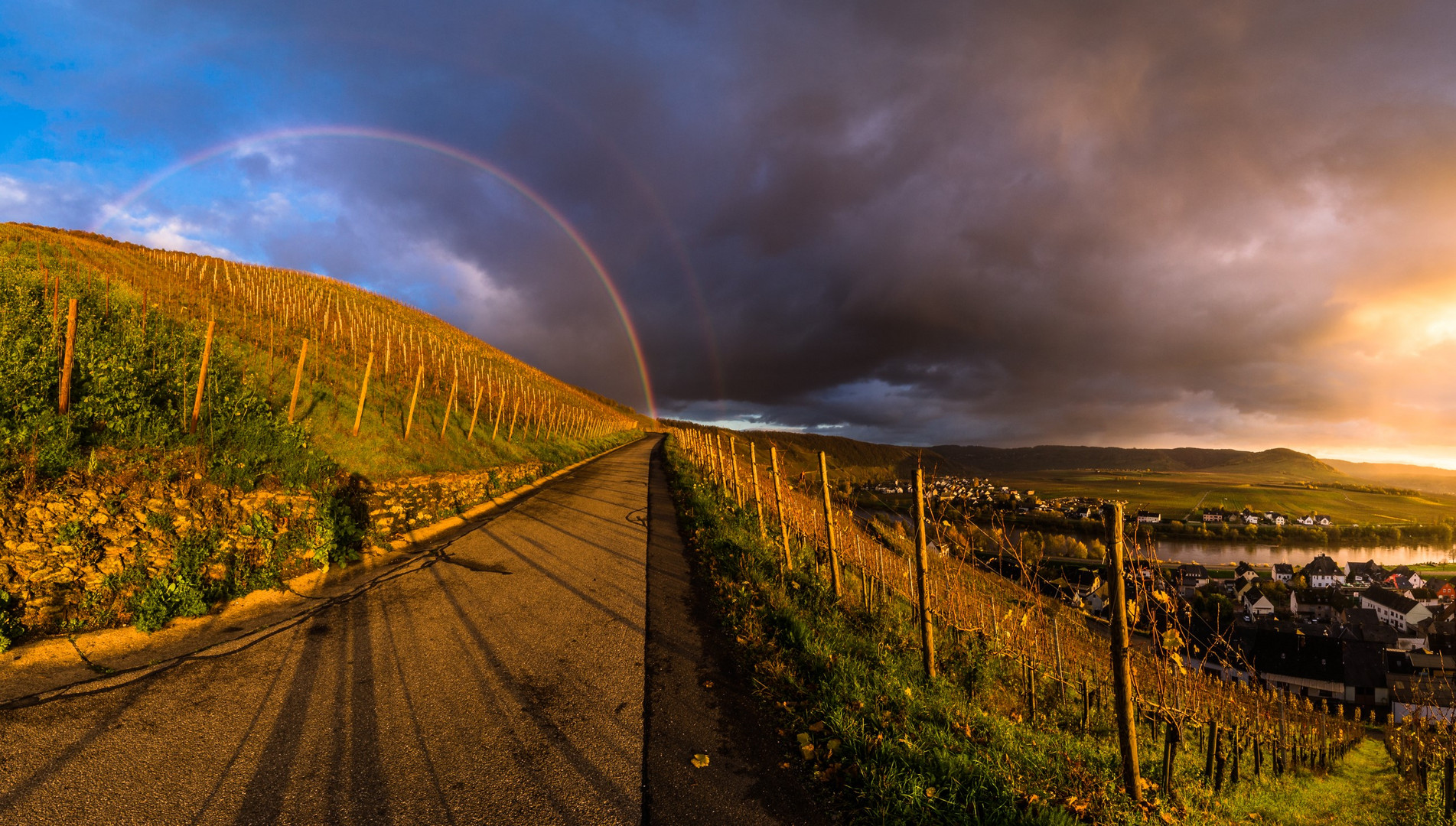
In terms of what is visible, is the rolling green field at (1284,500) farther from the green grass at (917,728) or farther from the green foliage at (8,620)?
the green foliage at (8,620)

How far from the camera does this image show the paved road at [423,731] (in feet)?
11.9

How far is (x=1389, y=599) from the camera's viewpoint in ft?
173

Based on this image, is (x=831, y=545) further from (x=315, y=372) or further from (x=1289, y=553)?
(x=1289, y=553)

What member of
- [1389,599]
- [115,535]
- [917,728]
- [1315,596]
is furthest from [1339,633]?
[115,535]

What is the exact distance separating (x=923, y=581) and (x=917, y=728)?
1.62m

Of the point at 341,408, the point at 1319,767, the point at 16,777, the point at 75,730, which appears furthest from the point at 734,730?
the point at 1319,767

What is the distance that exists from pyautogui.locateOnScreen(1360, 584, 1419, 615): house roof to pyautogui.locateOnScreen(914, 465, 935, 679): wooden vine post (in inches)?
3058

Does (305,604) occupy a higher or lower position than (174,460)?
lower

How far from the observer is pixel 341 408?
15211 millimetres

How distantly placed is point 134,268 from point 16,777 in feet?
113

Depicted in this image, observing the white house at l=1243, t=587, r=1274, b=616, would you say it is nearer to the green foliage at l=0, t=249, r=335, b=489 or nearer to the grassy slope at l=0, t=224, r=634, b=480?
the grassy slope at l=0, t=224, r=634, b=480

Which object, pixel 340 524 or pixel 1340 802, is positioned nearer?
pixel 1340 802

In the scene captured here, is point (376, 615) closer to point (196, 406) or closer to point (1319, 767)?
point (196, 406)

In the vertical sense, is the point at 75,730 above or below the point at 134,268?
below
